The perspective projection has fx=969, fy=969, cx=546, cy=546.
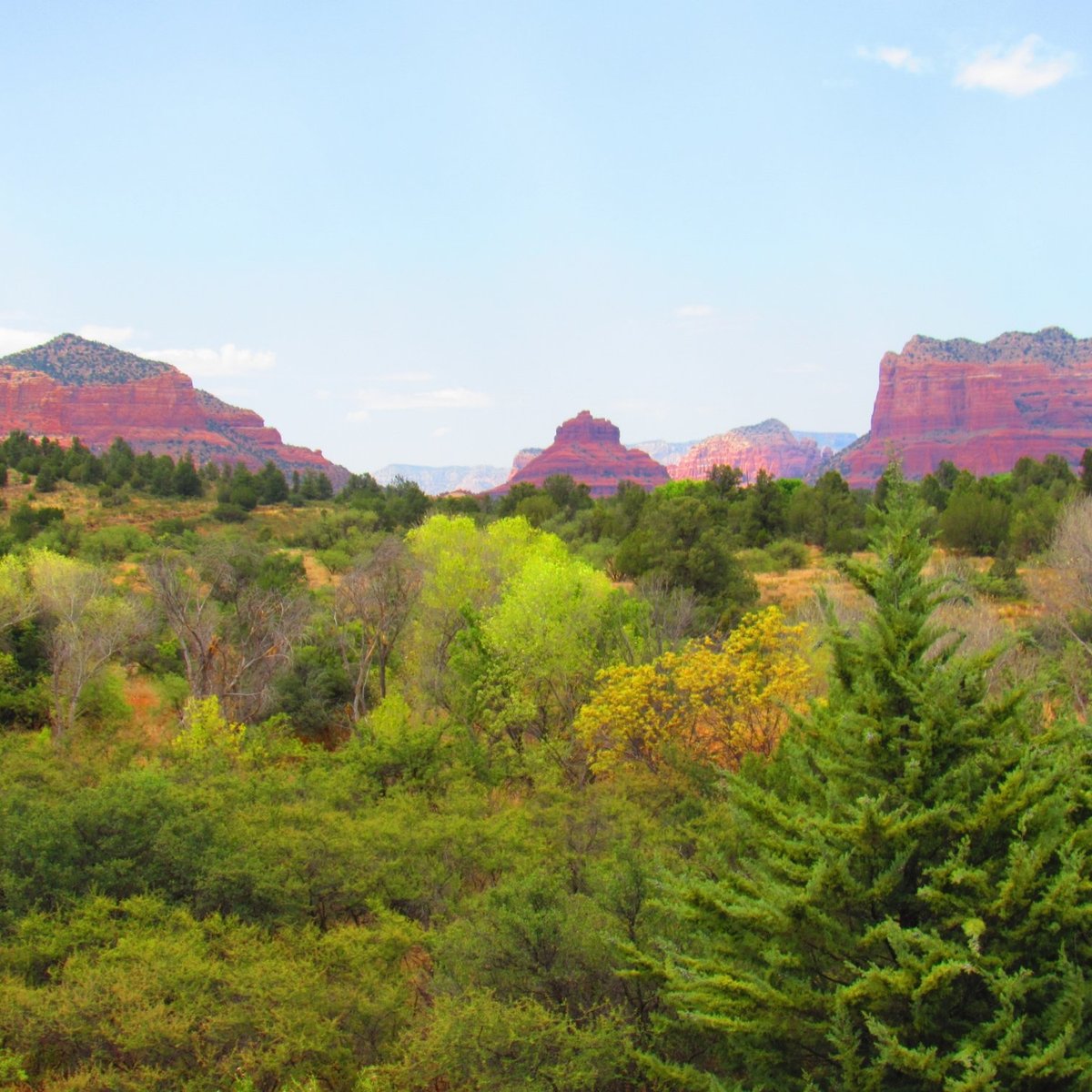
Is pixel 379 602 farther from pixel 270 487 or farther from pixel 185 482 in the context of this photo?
pixel 270 487

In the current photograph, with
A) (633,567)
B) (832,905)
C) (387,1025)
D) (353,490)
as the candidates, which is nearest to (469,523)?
(633,567)

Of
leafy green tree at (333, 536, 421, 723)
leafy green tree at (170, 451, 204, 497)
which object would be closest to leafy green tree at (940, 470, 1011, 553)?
leafy green tree at (333, 536, 421, 723)

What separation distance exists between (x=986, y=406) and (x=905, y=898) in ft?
616

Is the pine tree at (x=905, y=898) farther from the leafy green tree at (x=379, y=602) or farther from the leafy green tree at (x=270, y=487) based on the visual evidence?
the leafy green tree at (x=270, y=487)

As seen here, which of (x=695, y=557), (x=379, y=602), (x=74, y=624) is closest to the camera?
(x=379, y=602)

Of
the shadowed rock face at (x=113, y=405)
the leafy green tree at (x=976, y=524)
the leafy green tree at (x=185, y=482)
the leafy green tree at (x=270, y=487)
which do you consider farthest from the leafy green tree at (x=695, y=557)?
the shadowed rock face at (x=113, y=405)

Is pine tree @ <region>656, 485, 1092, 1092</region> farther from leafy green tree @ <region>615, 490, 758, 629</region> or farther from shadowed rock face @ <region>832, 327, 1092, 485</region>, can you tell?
shadowed rock face @ <region>832, 327, 1092, 485</region>

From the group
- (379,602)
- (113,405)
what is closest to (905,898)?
(379,602)

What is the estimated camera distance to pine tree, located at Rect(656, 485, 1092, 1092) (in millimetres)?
7457

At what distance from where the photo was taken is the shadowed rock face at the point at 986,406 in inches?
6668

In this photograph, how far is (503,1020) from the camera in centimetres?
945

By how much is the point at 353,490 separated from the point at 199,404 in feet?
329

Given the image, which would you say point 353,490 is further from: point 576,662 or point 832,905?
point 832,905

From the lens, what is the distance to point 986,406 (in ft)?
581
